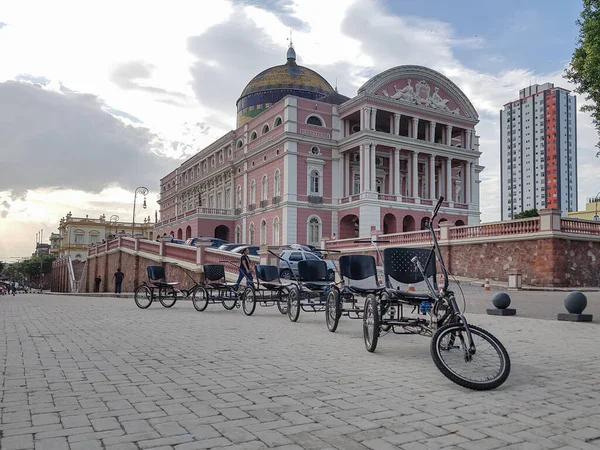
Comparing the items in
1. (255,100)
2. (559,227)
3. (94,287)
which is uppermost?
(255,100)

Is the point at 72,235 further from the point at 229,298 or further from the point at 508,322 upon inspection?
the point at 508,322

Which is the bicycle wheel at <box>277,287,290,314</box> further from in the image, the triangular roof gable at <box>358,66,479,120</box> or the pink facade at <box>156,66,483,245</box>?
the triangular roof gable at <box>358,66,479,120</box>

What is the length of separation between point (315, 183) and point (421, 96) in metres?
12.0

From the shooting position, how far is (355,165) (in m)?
44.5

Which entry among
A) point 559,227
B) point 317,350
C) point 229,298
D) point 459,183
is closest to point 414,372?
Result: point 317,350

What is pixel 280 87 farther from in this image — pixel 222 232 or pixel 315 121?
pixel 222 232

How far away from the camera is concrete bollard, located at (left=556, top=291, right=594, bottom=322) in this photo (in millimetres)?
10344

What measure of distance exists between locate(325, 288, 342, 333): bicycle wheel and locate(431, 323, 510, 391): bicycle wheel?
3388 millimetres

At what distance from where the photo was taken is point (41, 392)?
4.68 meters

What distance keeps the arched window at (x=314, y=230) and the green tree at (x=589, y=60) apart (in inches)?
950

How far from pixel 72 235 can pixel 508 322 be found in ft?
298

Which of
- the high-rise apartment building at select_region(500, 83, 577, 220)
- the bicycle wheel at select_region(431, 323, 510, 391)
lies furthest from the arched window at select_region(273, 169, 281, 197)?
the high-rise apartment building at select_region(500, 83, 577, 220)

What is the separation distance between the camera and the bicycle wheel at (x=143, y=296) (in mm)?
15162

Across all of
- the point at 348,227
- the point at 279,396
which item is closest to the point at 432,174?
the point at 348,227
